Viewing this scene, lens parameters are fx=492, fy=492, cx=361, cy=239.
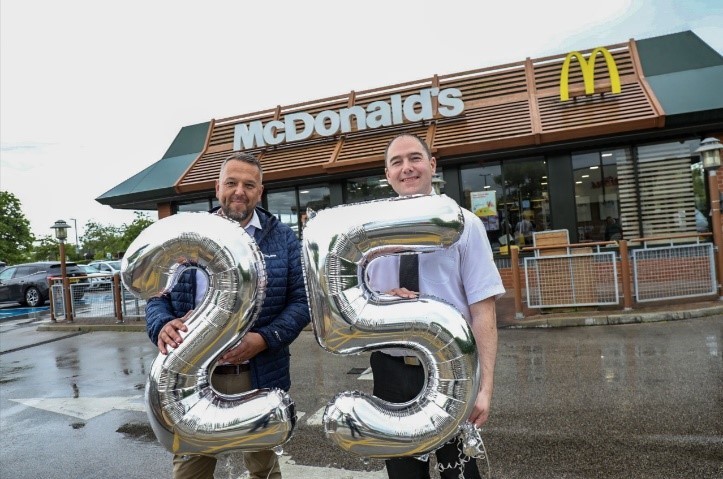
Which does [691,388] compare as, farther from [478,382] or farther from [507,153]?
[507,153]

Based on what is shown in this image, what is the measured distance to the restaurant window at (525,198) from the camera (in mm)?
12188

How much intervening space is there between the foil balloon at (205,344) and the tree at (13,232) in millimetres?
45097

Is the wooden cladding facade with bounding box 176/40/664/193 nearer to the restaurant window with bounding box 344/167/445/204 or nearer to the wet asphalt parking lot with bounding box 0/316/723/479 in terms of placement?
the restaurant window with bounding box 344/167/445/204

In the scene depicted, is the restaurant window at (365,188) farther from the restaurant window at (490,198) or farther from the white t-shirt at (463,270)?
the white t-shirt at (463,270)

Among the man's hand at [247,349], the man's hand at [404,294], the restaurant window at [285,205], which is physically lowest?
the man's hand at [247,349]

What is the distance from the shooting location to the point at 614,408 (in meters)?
4.25

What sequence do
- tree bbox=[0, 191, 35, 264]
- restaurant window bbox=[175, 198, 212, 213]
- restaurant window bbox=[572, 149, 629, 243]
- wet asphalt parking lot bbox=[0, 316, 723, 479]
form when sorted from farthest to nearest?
tree bbox=[0, 191, 35, 264]
restaurant window bbox=[175, 198, 212, 213]
restaurant window bbox=[572, 149, 629, 243]
wet asphalt parking lot bbox=[0, 316, 723, 479]

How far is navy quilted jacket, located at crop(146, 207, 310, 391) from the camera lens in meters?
2.20

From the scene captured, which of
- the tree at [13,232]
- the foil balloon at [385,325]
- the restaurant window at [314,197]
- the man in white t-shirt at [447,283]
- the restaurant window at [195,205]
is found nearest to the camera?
the foil balloon at [385,325]

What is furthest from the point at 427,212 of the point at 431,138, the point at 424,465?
the point at 431,138

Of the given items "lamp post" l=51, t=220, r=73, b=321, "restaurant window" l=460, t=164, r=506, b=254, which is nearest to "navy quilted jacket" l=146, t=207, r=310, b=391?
"restaurant window" l=460, t=164, r=506, b=254

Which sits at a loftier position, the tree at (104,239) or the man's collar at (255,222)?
the tree at (104,239)

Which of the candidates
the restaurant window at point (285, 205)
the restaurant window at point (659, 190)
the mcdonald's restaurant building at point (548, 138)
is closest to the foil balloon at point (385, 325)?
the mcdonald's restaurant building at point (548, 138)

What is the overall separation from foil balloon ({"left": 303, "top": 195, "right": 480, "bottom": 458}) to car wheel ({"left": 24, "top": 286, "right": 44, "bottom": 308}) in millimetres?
20577
